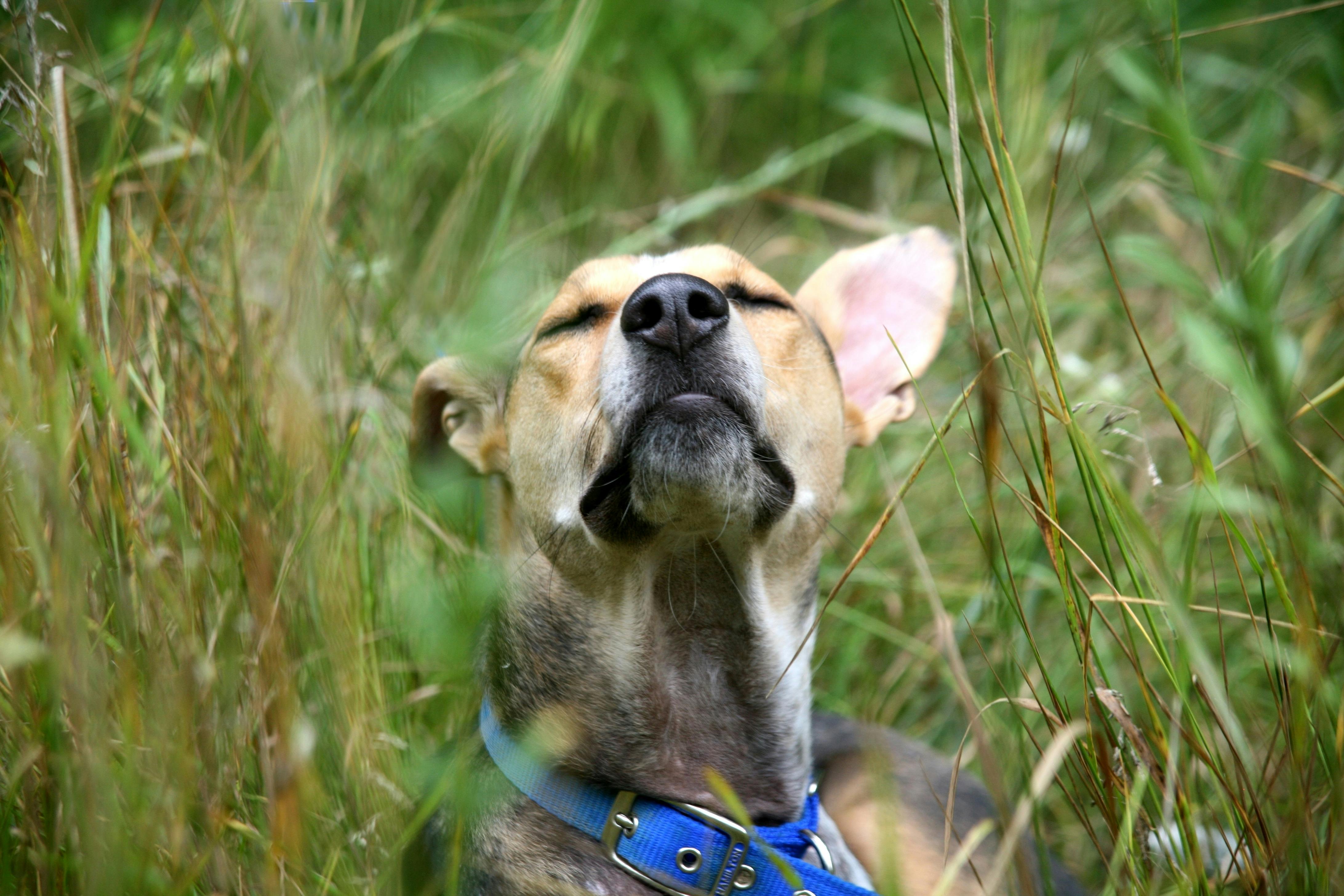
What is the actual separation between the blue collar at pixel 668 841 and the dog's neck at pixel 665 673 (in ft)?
0.23

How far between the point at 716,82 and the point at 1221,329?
3.56 metres

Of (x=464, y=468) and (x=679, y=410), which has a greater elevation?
(x=679, y=410)

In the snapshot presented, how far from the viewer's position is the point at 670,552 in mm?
2422

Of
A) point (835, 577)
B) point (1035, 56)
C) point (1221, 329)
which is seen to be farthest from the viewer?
point (1035, 56)

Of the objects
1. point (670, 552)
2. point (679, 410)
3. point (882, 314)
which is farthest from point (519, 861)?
point (882, 314)

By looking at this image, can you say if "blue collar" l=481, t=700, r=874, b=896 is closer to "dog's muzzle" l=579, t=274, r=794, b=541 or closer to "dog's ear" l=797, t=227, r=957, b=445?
"dog's muzzle" l=579, t=274, r=794, b=541

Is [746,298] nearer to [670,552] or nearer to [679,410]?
[679,410]

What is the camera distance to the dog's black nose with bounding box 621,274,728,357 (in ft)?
7.16

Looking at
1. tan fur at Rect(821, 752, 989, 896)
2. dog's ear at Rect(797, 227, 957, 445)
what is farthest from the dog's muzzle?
tan fur at Rect(821, 752, 989, 896)

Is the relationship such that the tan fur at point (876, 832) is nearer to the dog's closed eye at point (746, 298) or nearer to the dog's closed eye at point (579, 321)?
the dog's closed eye at point (746, 298)

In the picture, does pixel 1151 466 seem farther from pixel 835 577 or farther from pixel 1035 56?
pixel 1035 56

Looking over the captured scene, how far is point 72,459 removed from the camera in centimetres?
200

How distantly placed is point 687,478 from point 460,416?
1113 mm

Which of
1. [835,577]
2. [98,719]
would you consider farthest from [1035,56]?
[98,719]
